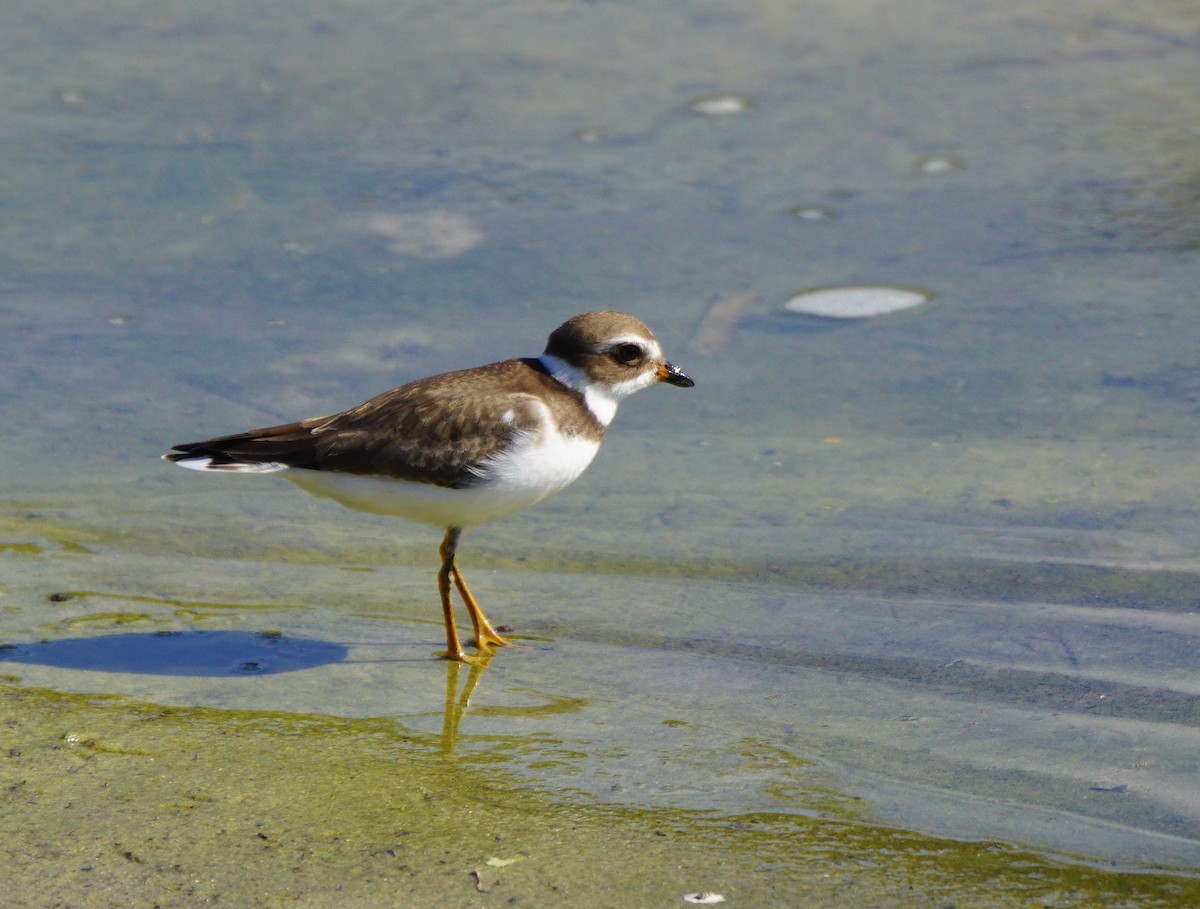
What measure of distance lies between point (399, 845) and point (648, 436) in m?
4.03

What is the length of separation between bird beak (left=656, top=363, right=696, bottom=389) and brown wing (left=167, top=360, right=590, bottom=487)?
538mm


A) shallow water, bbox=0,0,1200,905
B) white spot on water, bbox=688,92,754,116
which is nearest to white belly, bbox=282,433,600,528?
shallow water, bbox=0,0,1200,905

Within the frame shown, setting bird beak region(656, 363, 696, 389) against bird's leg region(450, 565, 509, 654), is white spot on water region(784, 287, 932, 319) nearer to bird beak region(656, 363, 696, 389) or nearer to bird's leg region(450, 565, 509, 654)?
bird beak region(656, 363, 696, 389)

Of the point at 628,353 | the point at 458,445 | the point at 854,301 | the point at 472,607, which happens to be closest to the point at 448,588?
the point at 472,607

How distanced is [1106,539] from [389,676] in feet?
11.2

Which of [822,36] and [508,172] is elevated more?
[822,36]

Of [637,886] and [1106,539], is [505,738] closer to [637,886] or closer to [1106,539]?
[637,886]

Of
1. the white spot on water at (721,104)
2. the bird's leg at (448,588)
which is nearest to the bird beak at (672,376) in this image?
the bird's leg at (448,588)

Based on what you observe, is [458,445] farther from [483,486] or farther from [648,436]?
[648,436]

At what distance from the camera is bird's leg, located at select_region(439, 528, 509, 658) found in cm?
605

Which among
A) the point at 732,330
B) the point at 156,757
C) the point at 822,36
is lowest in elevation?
the point at 156,757

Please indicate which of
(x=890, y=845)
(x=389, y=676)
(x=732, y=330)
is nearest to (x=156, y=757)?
(x=389, y=676)

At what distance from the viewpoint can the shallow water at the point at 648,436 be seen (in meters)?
4.61

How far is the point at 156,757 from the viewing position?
474cm
